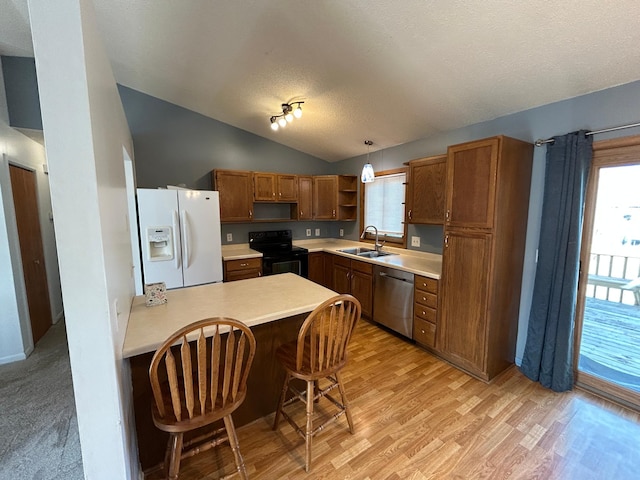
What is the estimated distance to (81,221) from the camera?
0.91m

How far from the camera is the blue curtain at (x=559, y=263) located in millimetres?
2098

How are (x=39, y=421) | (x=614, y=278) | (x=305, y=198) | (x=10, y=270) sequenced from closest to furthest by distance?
1. (x=39, y=421)
2. (x=614, y=278)
3. (x=10, y=270)
4. (x=305, y=198)

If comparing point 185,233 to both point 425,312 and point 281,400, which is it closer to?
point 281,400

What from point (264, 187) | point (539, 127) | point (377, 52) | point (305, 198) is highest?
point (377, 52)

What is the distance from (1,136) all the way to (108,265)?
2940mm

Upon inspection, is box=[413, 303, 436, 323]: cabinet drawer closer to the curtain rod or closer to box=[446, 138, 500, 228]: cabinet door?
box=[446, 138, 500, 228]: cabinet door

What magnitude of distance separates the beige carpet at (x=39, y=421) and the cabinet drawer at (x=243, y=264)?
180cm

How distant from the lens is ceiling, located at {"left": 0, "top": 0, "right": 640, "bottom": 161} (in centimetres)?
161

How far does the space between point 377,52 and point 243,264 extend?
111 inches

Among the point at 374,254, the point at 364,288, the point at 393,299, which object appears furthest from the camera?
the point at 374,254

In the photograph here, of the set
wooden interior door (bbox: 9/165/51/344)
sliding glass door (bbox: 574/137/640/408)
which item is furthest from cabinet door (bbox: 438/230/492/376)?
wooden interior door (bbox: 9/165/51/344)

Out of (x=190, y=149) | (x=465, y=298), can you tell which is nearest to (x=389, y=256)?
(x=465, y=298)

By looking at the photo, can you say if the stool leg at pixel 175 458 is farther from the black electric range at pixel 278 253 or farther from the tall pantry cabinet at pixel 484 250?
the black electric range at pixel 278 253

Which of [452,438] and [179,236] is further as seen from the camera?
[179,236]
